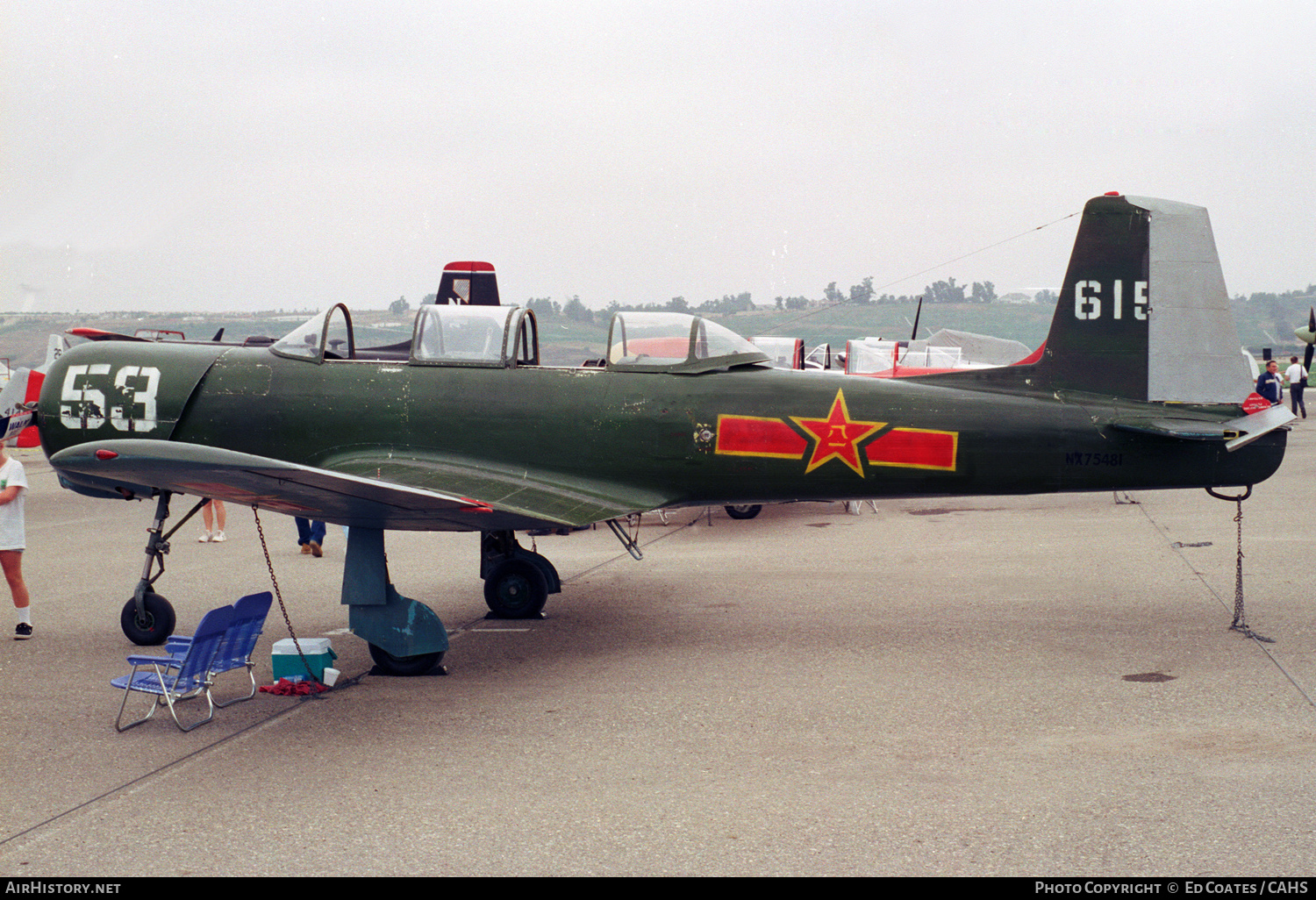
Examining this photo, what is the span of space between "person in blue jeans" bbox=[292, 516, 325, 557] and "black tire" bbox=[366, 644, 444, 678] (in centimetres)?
527

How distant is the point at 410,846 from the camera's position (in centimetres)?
415

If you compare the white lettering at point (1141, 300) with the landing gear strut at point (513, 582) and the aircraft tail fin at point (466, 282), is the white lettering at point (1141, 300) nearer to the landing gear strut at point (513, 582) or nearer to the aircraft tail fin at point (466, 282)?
the landing gear strut at point (513, 582)

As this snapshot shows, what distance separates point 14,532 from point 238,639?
2894 millimetres

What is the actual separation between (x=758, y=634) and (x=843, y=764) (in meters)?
2.81

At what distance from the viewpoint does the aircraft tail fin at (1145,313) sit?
7.53 metres

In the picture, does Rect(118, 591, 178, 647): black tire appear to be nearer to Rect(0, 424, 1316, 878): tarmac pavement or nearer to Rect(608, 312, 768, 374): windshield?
Rect(0, 424, 1316, 878): tarmac pavement

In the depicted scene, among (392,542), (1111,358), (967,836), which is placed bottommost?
(392,542)

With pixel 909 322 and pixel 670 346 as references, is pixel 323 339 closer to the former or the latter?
pixel 670 346

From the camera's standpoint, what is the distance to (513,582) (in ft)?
28.5

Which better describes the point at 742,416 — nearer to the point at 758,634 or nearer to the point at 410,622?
the point at 758,634

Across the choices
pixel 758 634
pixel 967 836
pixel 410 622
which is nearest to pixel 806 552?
pixel 758 634

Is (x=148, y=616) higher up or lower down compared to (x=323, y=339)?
lower down

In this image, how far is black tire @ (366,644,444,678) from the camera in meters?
6.84

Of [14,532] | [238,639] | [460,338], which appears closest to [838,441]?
[460,338]
